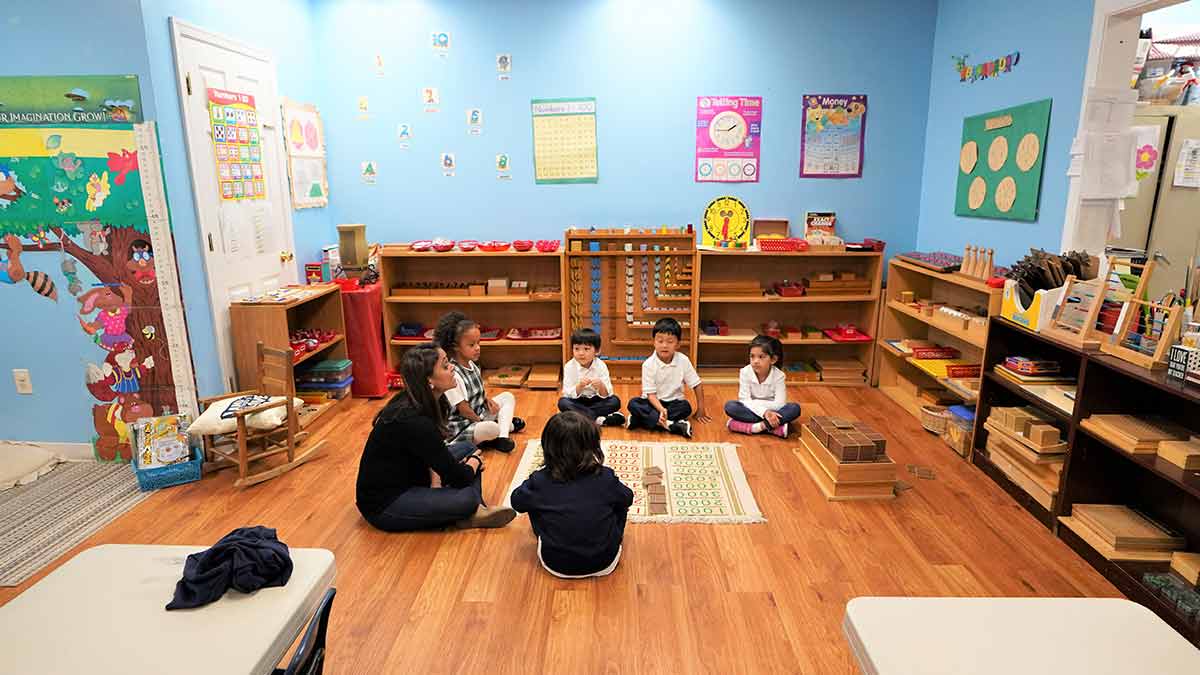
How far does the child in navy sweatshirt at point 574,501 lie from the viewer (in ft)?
9.45

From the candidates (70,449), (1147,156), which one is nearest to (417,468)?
(70,449)

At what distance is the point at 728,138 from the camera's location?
224 inches

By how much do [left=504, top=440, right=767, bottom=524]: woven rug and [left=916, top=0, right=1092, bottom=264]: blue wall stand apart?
7.90 feet

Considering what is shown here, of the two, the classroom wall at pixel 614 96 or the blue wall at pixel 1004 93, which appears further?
the classroom wall at pixel 614 96

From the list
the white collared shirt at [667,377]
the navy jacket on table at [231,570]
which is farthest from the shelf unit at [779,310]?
the navy jacket on table at [231,570]

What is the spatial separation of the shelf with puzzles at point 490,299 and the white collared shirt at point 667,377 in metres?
1.15

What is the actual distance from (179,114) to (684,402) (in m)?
3.68

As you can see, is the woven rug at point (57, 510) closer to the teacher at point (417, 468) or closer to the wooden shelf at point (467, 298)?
the teacher at point (417, 468)

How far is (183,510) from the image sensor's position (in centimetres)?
361

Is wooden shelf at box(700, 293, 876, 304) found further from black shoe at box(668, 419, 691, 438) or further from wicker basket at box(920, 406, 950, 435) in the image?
black shoe at box(668, 419, 691, 438)

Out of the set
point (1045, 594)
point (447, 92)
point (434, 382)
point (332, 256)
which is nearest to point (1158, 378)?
point (1045, 594)

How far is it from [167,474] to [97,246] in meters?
1.41

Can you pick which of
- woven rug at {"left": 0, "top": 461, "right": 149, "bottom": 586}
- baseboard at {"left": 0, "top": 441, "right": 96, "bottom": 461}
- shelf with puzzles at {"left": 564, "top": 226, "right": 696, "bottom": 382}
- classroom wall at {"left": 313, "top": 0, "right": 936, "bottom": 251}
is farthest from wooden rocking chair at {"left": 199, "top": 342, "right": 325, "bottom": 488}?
shelf with puzzles at {"left": 564, "top": 226, "right": 696, "bottom": 382}

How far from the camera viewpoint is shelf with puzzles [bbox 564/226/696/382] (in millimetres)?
5527
